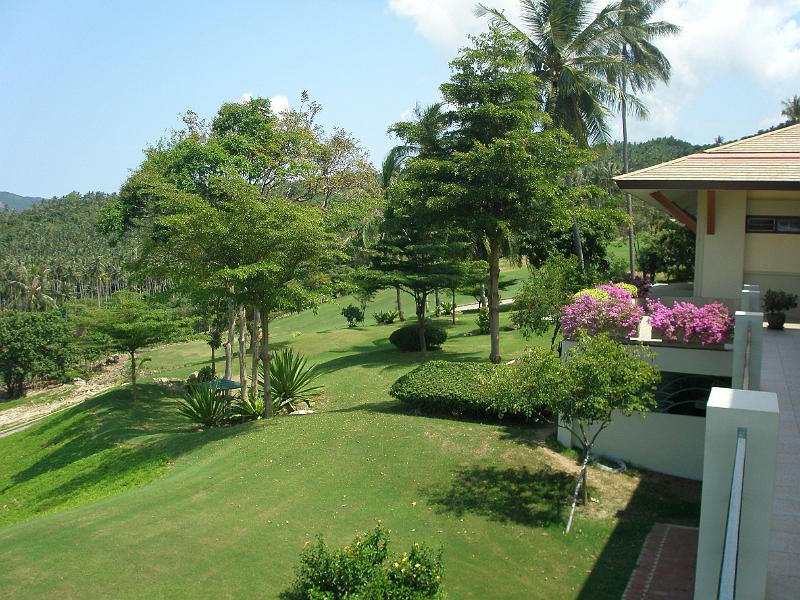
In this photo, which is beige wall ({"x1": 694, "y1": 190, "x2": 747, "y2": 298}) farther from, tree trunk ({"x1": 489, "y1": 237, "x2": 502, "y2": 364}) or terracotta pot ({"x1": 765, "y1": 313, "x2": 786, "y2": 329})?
tree trunk ({"x1": 489, "y1": 237, "x2": 502, "y2": 364})

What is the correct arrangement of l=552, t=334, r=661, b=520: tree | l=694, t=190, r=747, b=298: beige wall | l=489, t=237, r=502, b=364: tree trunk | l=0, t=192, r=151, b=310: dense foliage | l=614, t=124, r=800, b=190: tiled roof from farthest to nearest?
1. l=0, t=192, r=151, b=310: dense foliage
2. l=489, t=237, r=502, b=364: tree trunk
3. l=694, t=190, r=747, b=298: beige wall
4. l=614, t=124, r=800, b=190: tiled roof
5. l=552, t=334, r=661, b=520: tree

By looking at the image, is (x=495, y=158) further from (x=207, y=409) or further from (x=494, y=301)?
(x=207, y=409)

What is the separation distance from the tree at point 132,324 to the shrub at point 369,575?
704 inches

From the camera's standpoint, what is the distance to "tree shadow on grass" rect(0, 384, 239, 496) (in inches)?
687

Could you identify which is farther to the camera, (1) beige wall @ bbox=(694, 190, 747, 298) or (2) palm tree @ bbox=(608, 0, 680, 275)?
(2) palm tree @ bbox=(608, 0, 680, 275)

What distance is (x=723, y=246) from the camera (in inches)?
589

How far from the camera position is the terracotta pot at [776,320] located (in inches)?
525

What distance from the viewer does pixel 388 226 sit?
1024 inches

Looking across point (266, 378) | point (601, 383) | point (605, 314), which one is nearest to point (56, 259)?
point (266, 378)

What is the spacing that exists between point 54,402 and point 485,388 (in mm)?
36186

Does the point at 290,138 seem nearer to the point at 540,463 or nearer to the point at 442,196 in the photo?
the point at 442,196

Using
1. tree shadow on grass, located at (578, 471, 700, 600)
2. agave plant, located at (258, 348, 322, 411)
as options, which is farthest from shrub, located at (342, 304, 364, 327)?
tree shadow on grass, located at (578, 471, 700, 600)

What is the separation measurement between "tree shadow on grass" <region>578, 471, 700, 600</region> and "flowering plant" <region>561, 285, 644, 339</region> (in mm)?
2763

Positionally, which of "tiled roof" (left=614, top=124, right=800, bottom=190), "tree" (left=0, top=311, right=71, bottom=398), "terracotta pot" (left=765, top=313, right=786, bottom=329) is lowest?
"tree" (left=0, top=311, right=71, bottom=398)
